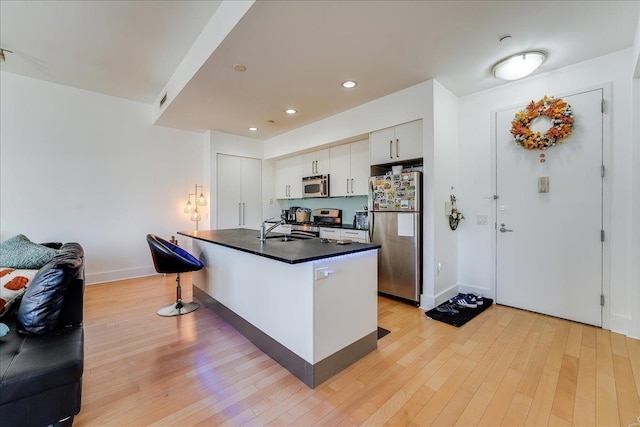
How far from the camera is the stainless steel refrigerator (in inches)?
129

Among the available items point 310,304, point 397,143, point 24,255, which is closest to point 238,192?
point 397,143

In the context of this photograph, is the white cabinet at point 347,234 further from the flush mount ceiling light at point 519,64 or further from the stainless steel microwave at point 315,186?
the flush mount ceiling light at point 519,64

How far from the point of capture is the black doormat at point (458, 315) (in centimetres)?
282

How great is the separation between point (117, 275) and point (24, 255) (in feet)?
8.50

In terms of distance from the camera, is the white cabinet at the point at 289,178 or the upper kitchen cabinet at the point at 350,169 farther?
the white cabinet at the point at 289,178

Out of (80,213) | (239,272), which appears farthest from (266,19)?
(80,213)

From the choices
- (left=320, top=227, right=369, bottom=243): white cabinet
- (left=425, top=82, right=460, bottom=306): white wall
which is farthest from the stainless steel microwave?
(left=425, top=82, right=460, bottom=306): white wall

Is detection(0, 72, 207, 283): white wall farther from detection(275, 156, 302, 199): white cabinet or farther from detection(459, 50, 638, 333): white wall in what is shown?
detection(459, 50, 638, 333): white wall

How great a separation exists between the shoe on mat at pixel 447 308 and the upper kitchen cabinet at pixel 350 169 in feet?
6.22

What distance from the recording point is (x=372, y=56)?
2.62m

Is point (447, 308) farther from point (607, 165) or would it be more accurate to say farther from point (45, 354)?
point (45, 354)

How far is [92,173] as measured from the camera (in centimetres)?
425

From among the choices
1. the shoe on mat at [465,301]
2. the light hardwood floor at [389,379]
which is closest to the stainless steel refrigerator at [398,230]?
the shoe on mat at [465,301]

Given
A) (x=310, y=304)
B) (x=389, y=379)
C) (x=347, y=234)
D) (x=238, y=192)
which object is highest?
(x=238, y=192)
